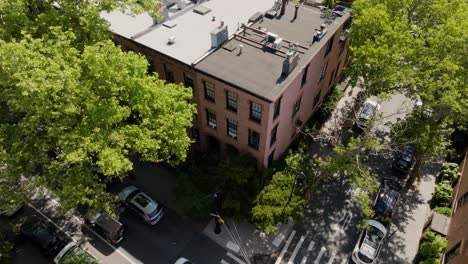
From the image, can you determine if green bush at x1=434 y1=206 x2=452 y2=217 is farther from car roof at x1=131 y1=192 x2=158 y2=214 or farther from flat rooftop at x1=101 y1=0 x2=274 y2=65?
car roof at x1=131 y1=192 x2=158 y2=214

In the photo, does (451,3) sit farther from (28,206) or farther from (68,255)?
(28,206)

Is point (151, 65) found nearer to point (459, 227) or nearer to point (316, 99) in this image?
point (316, 99)

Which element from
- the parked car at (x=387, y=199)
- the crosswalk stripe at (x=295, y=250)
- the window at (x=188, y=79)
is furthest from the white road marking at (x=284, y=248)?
the window at (x=188, y=79)

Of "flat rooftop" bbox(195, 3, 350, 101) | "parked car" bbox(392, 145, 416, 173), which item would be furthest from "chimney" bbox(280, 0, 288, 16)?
"parked car" bbox(392, 145, 416, 173)

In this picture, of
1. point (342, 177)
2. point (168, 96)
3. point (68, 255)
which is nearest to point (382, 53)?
point (342, 177)

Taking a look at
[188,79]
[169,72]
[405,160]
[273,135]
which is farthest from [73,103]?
[405,160]

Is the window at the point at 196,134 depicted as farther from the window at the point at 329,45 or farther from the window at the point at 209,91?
the window at the point at 329,45
